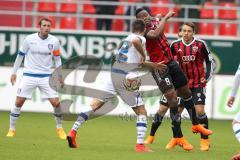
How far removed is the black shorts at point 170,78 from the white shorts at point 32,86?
3.23m

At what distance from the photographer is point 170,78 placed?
13.5m

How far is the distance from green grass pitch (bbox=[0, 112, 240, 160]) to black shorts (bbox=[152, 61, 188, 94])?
3.86ft

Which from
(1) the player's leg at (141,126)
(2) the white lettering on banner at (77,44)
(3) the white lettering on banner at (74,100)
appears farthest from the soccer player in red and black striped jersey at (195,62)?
(2) the white lettering on banner at (77,44)

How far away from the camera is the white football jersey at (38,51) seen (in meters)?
15.8

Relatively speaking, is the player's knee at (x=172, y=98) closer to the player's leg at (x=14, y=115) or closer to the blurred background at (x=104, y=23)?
the player's leg at (x=14, y=115)

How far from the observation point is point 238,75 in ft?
36.1

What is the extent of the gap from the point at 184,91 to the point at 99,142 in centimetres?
219

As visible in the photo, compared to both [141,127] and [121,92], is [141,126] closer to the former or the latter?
[141,127]

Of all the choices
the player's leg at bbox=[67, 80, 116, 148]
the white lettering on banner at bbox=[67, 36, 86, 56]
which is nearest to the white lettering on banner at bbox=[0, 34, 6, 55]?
the white lettering on banner at bbox=[67, 36, 86, 56]

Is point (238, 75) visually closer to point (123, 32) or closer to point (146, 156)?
point (146, 156)

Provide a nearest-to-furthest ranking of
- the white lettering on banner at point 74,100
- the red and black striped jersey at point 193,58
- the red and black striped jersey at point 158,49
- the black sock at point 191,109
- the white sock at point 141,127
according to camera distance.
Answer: the white sock at point 141,127 < the red and black striped jersey at point 158,49 < the black sock at point 191,109 < the red and black striped jersey at point 193,58 < the white lettering on banner at point 74,100

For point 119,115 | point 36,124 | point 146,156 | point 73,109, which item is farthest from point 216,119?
point 146,156

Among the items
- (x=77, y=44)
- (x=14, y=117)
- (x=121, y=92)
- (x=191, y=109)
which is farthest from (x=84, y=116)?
(x=77, y=44)

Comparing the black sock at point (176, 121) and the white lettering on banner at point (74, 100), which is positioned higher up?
the black sock at point (176, 121)
